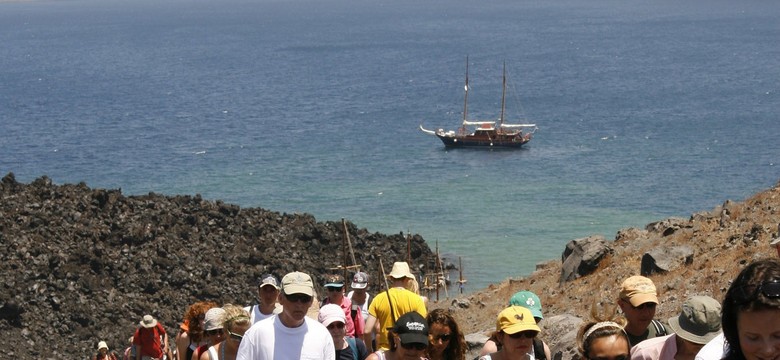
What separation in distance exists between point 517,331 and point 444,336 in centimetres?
81

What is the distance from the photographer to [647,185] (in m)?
73.8

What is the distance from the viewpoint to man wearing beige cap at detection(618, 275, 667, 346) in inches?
352

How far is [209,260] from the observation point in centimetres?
3806

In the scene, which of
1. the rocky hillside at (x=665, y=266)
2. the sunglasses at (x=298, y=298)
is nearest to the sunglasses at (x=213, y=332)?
the sunglasses at (x=298, y=298)

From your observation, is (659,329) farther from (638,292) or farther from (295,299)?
(295,299)

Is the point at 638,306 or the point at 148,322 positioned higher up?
the point at 638,306

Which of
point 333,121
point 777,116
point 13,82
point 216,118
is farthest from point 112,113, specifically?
point 777,116

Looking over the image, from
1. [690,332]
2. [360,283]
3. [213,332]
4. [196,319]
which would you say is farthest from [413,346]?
[360,283]

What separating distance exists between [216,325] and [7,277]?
23779 millimetres

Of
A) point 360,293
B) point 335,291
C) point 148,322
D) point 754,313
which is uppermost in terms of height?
point 754,313

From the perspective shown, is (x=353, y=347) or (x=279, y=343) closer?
(x=279, y=343)

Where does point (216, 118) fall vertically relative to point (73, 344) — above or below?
below

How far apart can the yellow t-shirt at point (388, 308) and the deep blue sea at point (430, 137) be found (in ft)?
118

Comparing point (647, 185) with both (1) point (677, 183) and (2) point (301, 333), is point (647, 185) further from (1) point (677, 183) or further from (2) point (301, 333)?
(2) point (301, 333)
